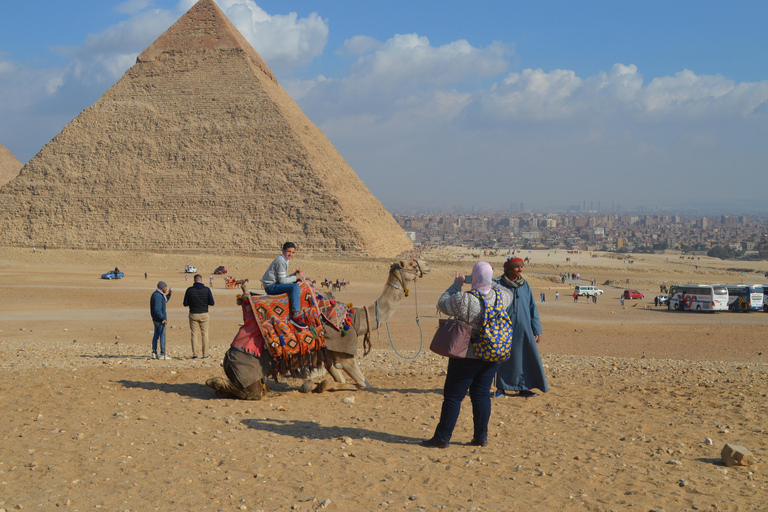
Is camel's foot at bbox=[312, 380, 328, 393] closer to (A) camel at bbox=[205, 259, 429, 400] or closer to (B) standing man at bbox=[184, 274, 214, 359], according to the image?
(A) camel at bbox=[205, 259, 429, 400]

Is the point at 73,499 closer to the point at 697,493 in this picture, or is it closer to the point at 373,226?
the point at 697,493

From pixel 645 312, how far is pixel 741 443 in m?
19.7

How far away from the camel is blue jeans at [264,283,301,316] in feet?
1.44

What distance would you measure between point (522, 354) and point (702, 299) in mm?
20580

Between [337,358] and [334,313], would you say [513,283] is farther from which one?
[337,358]

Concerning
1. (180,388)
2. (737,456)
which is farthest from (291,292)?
(737,456)

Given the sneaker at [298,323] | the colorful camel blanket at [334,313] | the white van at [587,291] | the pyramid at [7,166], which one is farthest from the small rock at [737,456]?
the pyramid at [7,166]

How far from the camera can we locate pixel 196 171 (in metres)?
70.4

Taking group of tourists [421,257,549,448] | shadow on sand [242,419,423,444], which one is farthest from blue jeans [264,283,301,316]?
group of tourists [421,257,549,448]

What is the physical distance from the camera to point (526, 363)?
6.21 metres

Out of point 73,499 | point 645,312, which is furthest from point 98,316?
point 645,312

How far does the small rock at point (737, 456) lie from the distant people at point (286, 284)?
11.3ft

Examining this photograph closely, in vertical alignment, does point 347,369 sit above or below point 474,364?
below

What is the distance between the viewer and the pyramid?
298 ft
